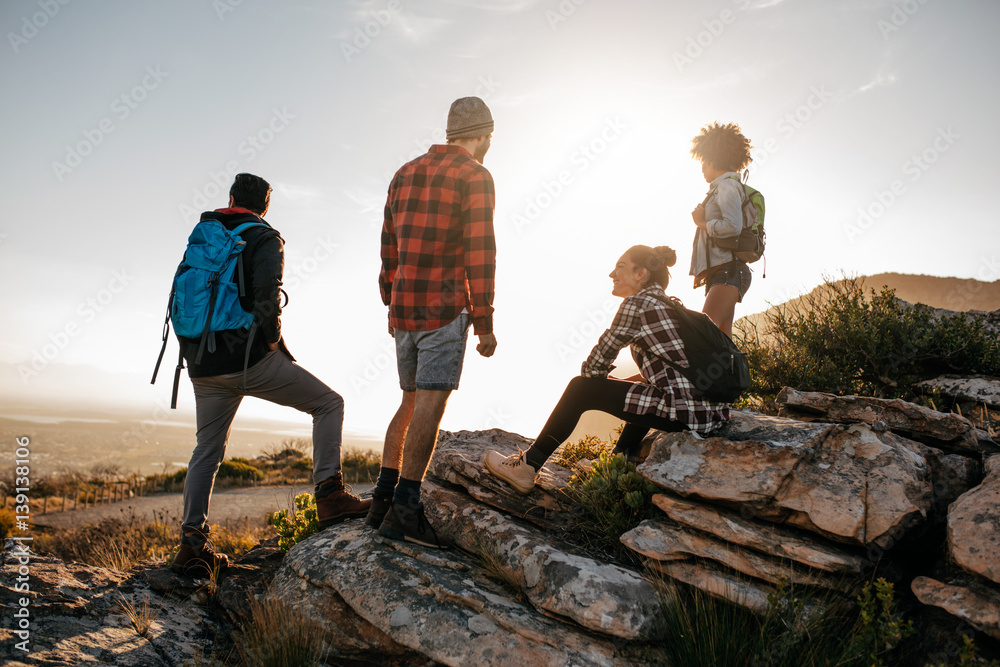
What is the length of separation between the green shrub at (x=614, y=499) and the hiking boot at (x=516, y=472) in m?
0.41

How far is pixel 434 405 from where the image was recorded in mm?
3607

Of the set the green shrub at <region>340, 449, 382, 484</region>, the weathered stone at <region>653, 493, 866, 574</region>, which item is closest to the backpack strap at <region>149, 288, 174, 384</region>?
the weathered stone at <region>653, 493, 866, 574</region>

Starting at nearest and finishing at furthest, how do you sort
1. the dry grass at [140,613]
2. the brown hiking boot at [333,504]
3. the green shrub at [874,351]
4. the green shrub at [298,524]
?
the dry grass at [140,613] < the brown hiking boot at [333,504] < the green shrub at [298,524] < the green shrub at [874,351]

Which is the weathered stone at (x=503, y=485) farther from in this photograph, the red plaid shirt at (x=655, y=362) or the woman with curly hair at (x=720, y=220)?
the woman with curly hair at (x=720, y=220)

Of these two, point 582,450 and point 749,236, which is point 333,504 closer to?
point 582,450

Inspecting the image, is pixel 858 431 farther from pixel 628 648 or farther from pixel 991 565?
pixel 628 648

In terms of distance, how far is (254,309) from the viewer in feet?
13.2

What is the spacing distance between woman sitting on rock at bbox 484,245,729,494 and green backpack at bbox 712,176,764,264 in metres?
1.13

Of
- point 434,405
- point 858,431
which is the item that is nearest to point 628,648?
point 434,405

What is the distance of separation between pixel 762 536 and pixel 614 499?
3.51 feet

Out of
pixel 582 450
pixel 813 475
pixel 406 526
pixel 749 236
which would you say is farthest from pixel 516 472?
pixel 749 236

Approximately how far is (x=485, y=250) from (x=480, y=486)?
2.12 meters

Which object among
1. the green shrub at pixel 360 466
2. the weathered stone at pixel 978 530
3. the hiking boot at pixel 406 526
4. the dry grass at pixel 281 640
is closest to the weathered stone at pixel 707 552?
the weathered stone at pixel 978 530

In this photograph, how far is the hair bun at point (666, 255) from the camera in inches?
165
